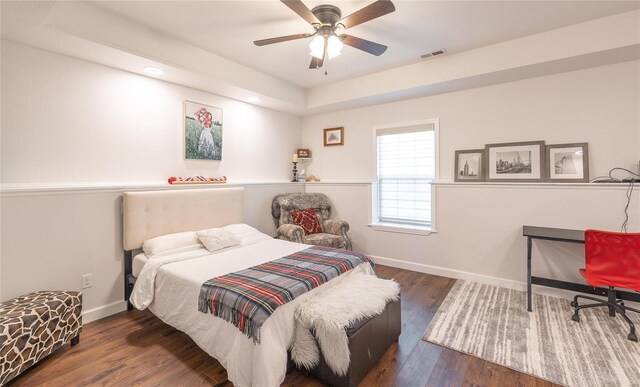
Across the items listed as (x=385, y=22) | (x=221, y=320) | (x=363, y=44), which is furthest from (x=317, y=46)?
(x=221, y=320)

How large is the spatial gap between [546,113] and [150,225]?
14.8 ft

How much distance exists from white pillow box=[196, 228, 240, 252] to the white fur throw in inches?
55.8

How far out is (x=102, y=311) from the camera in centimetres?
275

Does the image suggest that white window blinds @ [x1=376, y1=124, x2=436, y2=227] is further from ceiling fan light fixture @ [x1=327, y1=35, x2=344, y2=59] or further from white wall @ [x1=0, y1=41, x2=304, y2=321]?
white wall @ [x1=0, y1=41, x2=304, y2=321]

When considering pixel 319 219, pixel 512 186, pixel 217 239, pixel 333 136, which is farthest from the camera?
pixel 333 136

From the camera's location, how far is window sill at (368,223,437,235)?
13.2ft

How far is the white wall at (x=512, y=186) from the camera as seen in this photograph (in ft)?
9.49

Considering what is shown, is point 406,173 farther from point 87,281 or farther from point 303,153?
point 87,281

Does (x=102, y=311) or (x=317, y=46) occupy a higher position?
(x=317, y=46)

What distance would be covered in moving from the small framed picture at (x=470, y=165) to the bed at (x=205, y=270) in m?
1.97

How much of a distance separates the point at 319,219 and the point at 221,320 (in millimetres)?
2739

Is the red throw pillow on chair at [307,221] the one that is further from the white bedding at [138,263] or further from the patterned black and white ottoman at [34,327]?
the patterned black and white ottoman at [34,327]

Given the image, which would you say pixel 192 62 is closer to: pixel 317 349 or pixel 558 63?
pixel 317 349

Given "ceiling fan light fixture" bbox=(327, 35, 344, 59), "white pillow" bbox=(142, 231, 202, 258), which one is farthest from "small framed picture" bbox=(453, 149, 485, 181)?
"white pillow" bbox=(142, 231, 202, 258)
